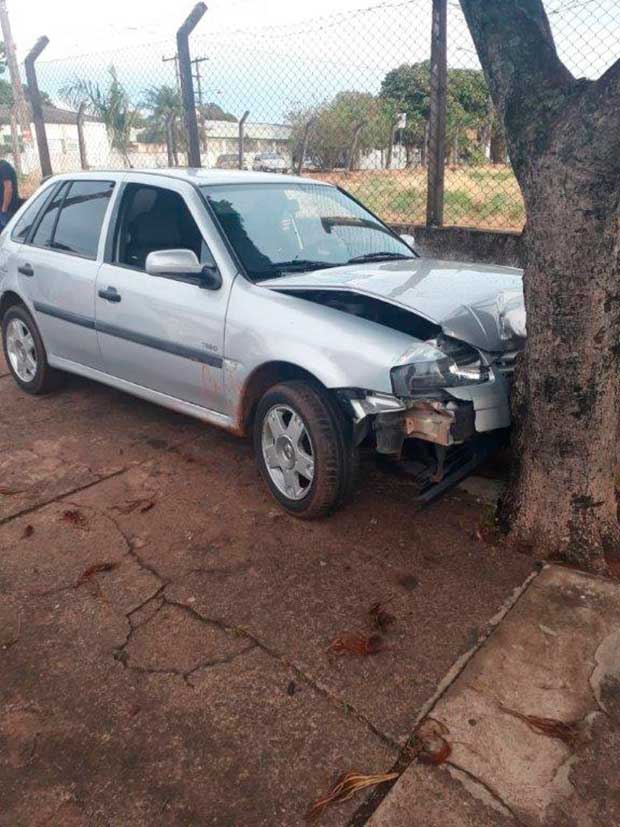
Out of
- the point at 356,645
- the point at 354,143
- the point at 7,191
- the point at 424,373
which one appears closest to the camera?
the point at 356,645

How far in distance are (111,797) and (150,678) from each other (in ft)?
1.64

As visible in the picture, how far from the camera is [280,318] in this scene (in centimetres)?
346

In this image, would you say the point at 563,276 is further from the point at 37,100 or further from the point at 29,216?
the point at 37,100

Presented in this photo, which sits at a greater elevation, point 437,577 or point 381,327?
point 381,327

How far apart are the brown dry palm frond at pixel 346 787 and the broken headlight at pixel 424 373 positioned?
1532 millimetres

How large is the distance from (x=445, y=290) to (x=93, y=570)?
2.20m

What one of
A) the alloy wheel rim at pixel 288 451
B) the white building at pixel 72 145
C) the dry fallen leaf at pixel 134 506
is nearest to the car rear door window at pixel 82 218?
the dry fallen leaf at pixel 134 506

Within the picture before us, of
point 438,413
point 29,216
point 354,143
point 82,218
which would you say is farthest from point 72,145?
point 438,413

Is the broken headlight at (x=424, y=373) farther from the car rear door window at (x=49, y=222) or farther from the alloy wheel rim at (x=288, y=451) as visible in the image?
the car rear door window at (x=49, y=222)

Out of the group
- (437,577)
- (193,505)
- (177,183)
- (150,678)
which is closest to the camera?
(150,678)

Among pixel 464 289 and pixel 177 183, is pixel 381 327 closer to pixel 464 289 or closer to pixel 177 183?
pixel 464 289

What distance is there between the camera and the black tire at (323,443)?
3.31 meters

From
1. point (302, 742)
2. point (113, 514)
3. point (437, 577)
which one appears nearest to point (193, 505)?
point (113, 514)

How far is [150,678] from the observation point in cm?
256
